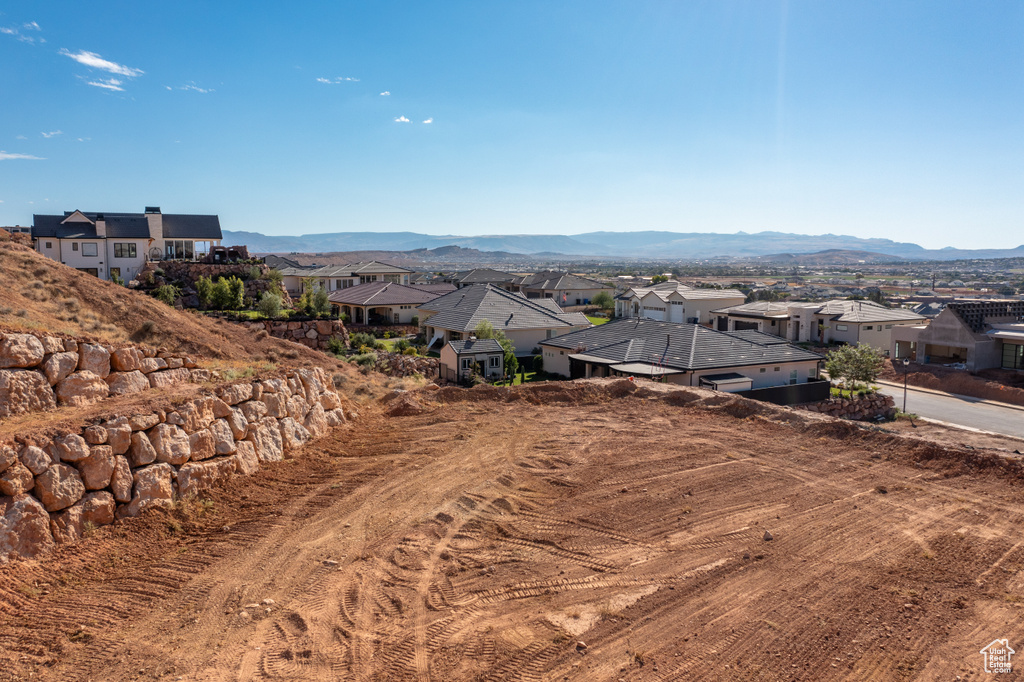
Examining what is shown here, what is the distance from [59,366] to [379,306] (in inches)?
1537

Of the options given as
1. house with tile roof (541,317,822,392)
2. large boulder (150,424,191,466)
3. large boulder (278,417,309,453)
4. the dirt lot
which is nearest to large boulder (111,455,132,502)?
the dirt lot

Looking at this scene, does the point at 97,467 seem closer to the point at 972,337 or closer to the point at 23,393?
the point at 23,393

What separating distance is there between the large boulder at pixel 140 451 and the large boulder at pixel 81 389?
163 cm

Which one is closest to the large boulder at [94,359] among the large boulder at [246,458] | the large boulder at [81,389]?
the large boulder at [81,389]

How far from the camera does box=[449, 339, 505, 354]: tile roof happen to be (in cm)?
3021

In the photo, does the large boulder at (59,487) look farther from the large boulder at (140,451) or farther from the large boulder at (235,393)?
the large boulder at (235,393)

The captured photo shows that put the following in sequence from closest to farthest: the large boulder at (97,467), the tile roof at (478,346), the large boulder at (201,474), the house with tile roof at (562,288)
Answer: the large boulder at (97,467)
the large boulder at (201,474)
the tile roof at (478,346)
the house with tile roof at (562,288)

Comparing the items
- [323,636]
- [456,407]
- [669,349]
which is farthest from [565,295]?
[323,636]

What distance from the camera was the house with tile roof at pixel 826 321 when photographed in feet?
155

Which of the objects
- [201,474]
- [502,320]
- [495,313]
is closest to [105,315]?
[201,474]

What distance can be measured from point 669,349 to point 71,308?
22.9 meters

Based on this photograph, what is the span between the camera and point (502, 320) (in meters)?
38.5

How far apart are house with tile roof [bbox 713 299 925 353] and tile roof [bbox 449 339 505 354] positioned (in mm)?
28377

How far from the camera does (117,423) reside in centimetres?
939
